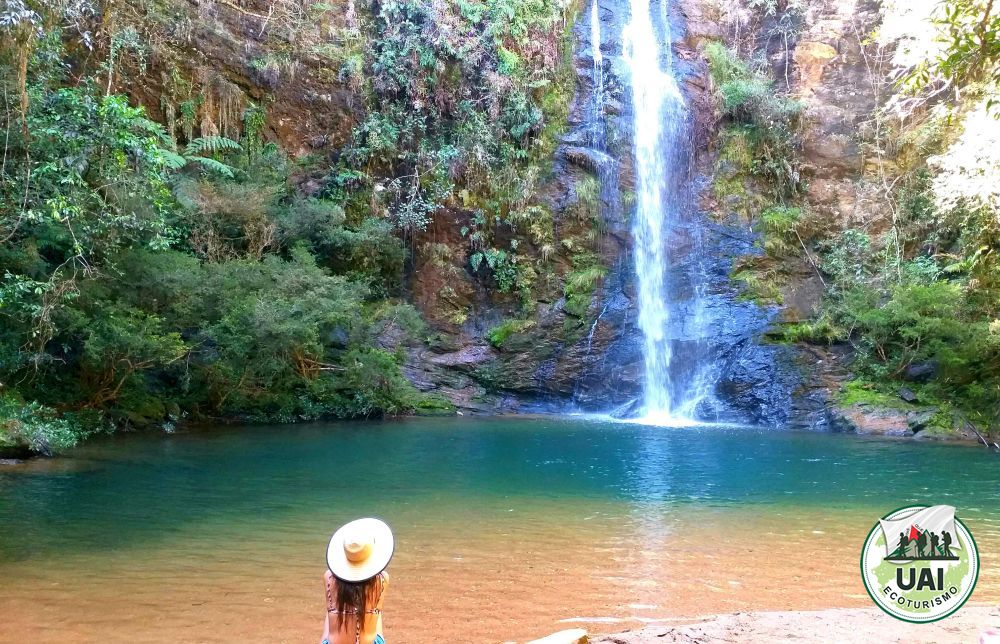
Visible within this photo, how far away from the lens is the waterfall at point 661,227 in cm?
2112

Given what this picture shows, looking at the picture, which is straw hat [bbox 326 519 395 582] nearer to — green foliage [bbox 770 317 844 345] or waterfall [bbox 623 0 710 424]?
waterfall [bbox 623 0 710 424]

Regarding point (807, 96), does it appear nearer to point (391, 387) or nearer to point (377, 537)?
point (391, 387)

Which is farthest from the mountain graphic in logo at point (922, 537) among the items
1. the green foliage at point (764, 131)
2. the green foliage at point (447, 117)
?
the green foliage at point (764, 131)

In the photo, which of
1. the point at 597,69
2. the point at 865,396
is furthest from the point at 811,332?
the point at 597,69

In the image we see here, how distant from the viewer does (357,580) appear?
2637 millimetres

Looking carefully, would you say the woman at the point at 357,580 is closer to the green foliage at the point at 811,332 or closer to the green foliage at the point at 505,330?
the green foliage at the point at 505,330

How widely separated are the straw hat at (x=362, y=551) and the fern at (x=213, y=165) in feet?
59.9

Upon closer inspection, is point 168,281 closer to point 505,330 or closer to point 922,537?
point 505,330

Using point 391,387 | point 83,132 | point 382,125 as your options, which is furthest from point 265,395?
point 382,125

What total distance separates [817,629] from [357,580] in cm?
289

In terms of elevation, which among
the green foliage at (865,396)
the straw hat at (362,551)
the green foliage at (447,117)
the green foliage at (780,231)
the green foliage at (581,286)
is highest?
the green foliage at (447,117)

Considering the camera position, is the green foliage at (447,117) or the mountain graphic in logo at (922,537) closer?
the mountain graphic in logo at (922,537)

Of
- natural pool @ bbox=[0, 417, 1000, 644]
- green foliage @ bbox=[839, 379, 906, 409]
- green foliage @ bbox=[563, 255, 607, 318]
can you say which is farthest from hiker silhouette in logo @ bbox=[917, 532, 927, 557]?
green foliage @ bbox=[563, 255, 607, 318]

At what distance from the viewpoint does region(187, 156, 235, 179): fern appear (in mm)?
19094
